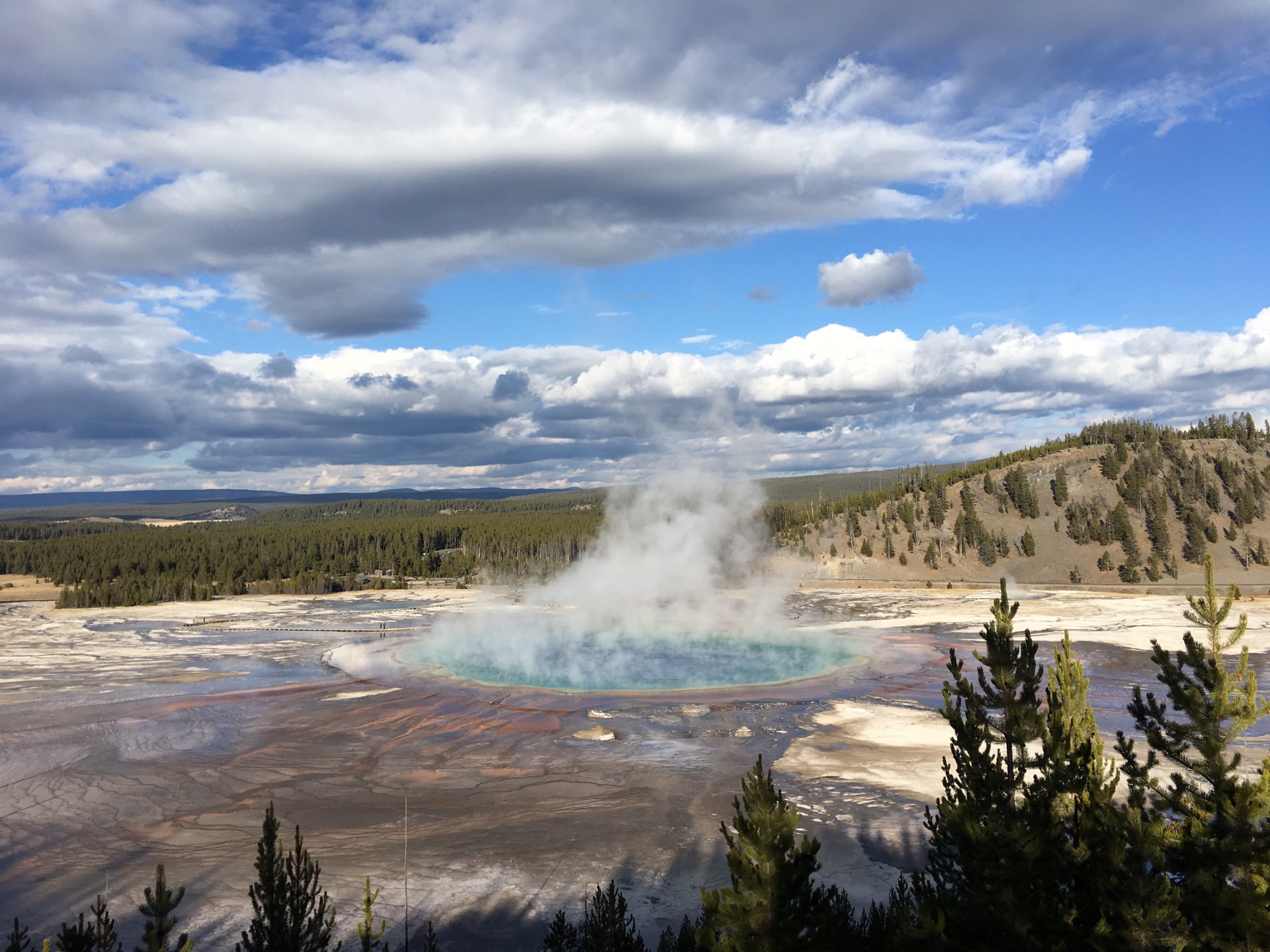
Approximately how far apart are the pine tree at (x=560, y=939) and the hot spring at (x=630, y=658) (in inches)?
752

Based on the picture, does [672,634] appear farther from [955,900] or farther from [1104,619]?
[955,900]

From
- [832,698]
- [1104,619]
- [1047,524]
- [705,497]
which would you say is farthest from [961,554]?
[832,698]

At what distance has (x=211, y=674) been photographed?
1375 inches

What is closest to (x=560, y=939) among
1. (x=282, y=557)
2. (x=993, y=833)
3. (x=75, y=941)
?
(x=75, y=941)

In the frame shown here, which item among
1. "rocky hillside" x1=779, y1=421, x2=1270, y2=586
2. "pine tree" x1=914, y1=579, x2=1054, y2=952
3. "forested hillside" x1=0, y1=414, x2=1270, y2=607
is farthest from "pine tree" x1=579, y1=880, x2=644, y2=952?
"rocky hillside" x1=779, y1=421, x2=1270, y2=586

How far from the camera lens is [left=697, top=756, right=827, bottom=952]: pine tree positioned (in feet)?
27.0

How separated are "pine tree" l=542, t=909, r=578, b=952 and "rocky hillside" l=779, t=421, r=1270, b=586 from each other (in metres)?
75.6

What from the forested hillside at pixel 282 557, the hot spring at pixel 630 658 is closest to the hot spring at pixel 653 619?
the hot spring at pixel 630 658

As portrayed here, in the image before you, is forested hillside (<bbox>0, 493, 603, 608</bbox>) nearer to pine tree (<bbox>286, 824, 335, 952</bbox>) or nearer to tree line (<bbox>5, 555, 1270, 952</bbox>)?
pine tree (<bbox>286, 824, 335, 952</bbox>)

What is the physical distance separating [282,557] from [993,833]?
10221 centimetres

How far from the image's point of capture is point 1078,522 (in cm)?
9106

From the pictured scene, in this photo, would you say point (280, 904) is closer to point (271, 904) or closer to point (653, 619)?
point (271, 904)

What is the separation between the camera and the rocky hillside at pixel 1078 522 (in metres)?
83.2

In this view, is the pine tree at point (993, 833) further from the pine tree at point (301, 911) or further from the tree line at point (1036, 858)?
the pine tree at point (301, 911)
